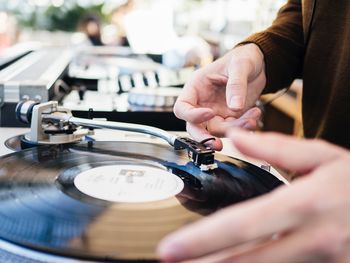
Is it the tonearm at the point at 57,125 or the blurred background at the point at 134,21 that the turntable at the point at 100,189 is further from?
the blurred background at the point at 134,21

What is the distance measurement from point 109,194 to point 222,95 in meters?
0.37

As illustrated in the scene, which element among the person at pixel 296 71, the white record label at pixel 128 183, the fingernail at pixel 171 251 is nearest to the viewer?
the fingernail at pixel 171 251

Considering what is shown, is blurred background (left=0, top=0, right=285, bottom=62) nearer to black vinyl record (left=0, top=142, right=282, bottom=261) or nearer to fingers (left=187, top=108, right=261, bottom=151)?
fingers (left=187, top=108, right=261, bottom=151)

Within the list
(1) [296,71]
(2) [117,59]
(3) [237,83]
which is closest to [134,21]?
(2) [117,59]

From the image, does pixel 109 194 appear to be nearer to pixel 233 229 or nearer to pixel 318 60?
pixel 233 229

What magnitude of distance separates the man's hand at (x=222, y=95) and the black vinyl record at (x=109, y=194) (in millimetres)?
65

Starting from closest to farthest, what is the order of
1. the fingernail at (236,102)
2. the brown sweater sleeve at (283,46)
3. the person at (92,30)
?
the fingernail at (236,102) < the brown sweater sleeve at (283,46) < the person at (92,30)

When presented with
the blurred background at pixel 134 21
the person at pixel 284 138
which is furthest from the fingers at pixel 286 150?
the blurred background at pixel 134 21

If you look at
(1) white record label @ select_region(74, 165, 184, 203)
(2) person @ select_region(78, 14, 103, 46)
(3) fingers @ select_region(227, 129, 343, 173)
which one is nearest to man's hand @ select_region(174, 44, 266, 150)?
(1) white record label @ select_region(74, 165, 184, 203)

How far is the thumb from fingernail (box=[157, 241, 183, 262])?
1.30 ft

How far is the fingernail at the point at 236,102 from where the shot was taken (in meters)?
0.69

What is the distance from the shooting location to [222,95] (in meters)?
0.84

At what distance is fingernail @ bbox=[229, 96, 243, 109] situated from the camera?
0.69m

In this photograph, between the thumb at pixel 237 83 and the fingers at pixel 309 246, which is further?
the thumb at pixel 237 83
